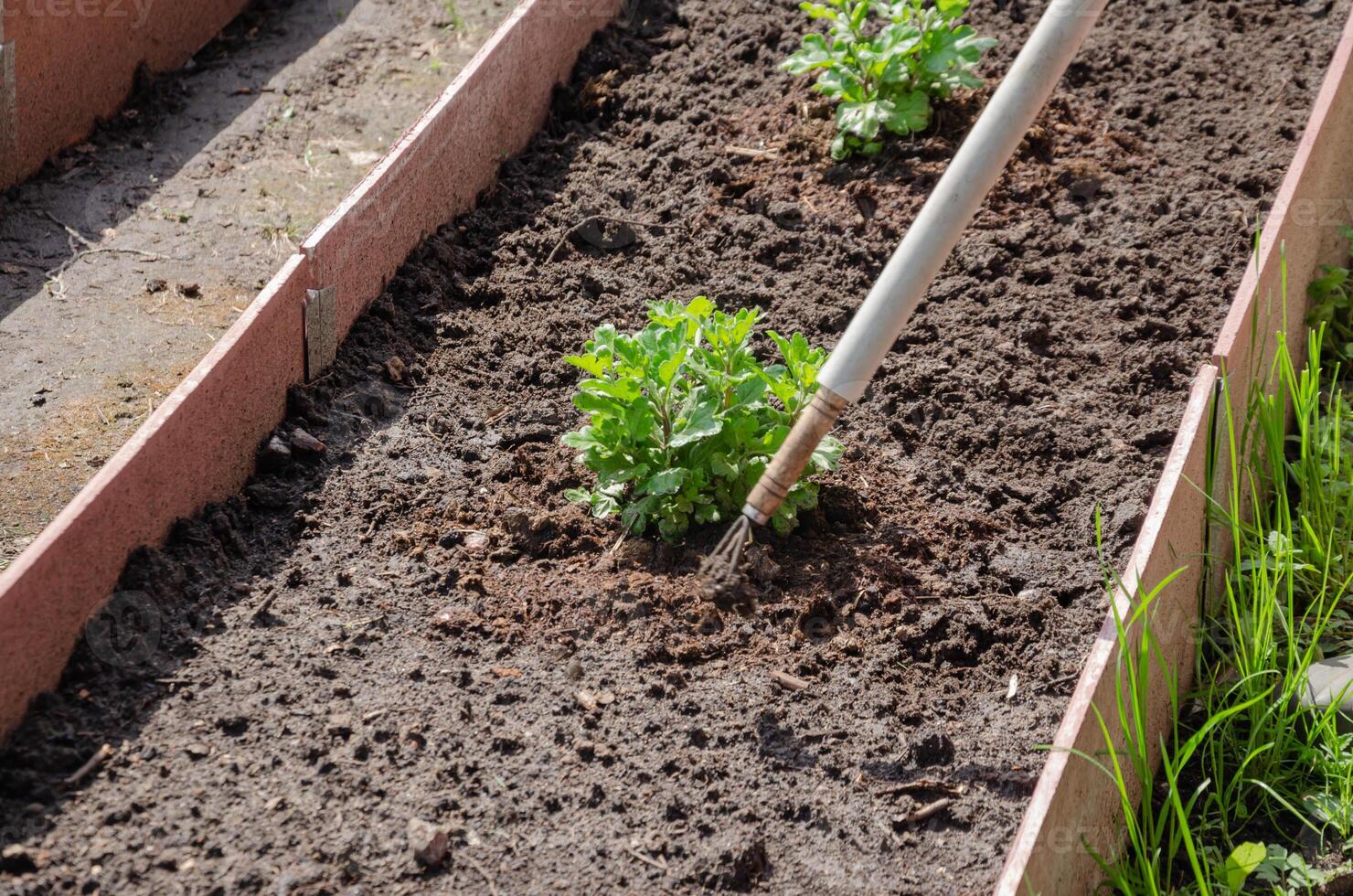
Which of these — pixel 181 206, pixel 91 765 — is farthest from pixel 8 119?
pixel 91 765

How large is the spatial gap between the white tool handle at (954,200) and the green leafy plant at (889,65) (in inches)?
63.2

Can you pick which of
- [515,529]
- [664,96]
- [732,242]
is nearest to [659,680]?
[515,529]

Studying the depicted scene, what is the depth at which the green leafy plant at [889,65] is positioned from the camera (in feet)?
13.4

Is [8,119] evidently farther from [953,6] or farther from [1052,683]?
[1052,683]

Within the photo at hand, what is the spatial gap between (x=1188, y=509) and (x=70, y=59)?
142 inches

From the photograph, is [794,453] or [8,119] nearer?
[794,453]

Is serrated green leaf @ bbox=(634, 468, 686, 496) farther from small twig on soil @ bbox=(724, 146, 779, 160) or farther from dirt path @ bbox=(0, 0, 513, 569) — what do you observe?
small twig on soil @ bbox=(724, 146, 779, 160)

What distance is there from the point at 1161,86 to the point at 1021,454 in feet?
6.23

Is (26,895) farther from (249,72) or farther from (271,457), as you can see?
(249,72)

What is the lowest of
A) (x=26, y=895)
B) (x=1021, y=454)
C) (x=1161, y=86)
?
(x=26, y=895)

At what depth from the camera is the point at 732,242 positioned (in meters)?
3.95

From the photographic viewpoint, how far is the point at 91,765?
7.64 ft

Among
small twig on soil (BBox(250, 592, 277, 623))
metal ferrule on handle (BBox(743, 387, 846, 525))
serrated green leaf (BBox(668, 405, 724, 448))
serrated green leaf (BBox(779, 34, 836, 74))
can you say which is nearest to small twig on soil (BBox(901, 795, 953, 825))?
metal ferrule on handle (BBox(743, 387, 846, 525))

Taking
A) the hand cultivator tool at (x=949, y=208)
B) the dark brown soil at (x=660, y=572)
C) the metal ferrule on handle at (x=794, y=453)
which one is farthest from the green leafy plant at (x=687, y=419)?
the hand cultivator tool at (x=949, y=208)
